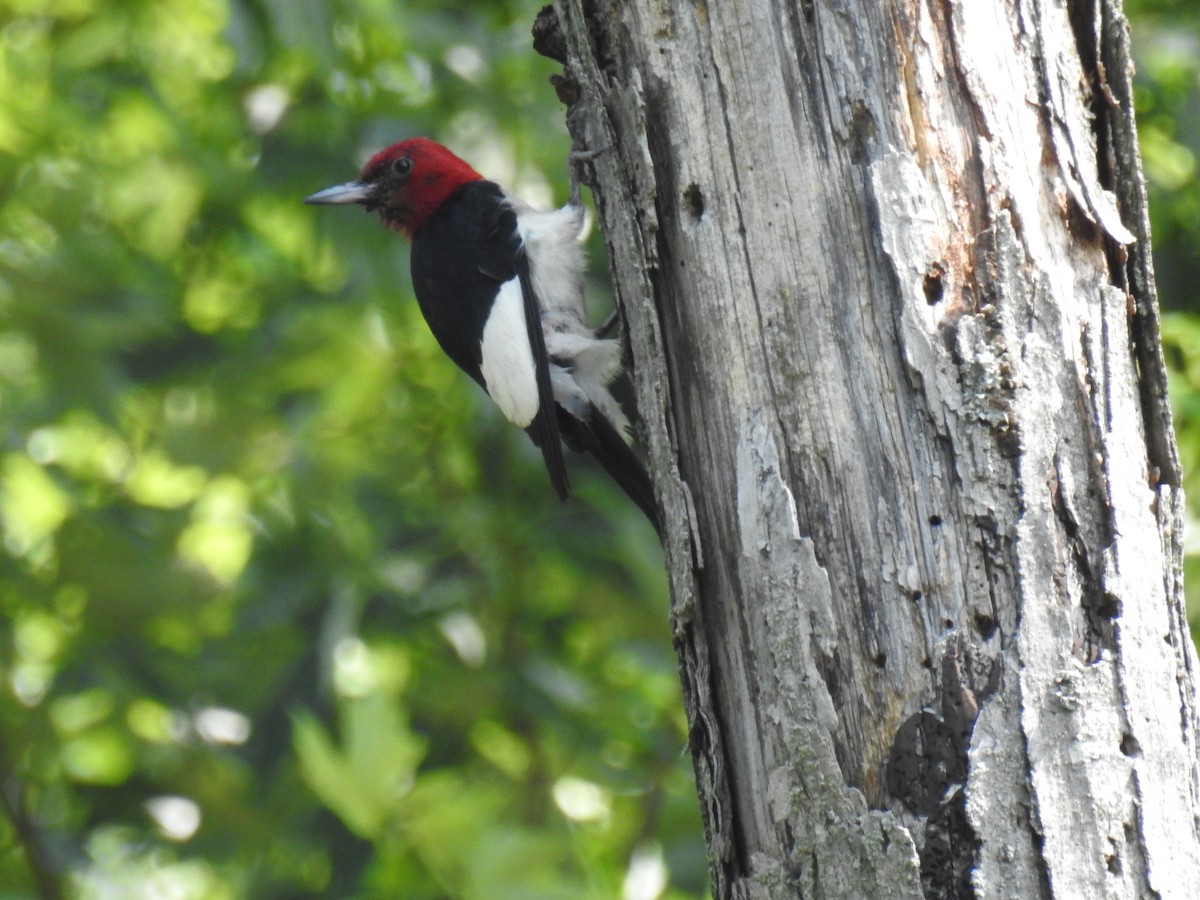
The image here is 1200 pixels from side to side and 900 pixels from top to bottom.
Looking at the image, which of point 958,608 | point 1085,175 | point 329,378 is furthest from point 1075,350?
point 329,378

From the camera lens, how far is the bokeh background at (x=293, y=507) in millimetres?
3965

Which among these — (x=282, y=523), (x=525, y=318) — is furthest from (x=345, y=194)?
(x=282, y=523)

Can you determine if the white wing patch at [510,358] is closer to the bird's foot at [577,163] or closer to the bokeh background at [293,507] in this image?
the bird's foot at [577,163]

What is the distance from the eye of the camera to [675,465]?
181cm

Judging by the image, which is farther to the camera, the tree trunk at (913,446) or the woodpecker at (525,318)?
the woodpecker at (525,318)

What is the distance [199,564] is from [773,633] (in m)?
3.34

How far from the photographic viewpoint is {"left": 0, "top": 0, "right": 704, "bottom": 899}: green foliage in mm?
4020

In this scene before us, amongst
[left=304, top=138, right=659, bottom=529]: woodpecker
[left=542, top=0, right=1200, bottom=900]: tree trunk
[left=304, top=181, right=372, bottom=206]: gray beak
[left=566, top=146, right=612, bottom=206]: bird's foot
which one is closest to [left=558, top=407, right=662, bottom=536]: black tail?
[left=304, top=138, right=659, bottom=529]: woodpecker

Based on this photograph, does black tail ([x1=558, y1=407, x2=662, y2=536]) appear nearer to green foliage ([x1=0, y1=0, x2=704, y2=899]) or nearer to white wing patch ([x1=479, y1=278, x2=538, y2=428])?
white wing patch ([x1=479, y1=278, x2=538, y2=428])

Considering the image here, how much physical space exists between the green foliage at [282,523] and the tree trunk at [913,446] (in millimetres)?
1953

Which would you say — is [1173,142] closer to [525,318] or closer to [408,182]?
[525,318]

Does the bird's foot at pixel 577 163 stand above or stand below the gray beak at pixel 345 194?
below

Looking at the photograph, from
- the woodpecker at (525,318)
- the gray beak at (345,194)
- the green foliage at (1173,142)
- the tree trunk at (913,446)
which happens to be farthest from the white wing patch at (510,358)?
the green foliage at (1173,142)

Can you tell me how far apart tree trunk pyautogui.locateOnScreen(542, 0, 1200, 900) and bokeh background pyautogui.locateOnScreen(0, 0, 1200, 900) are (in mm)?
1938
